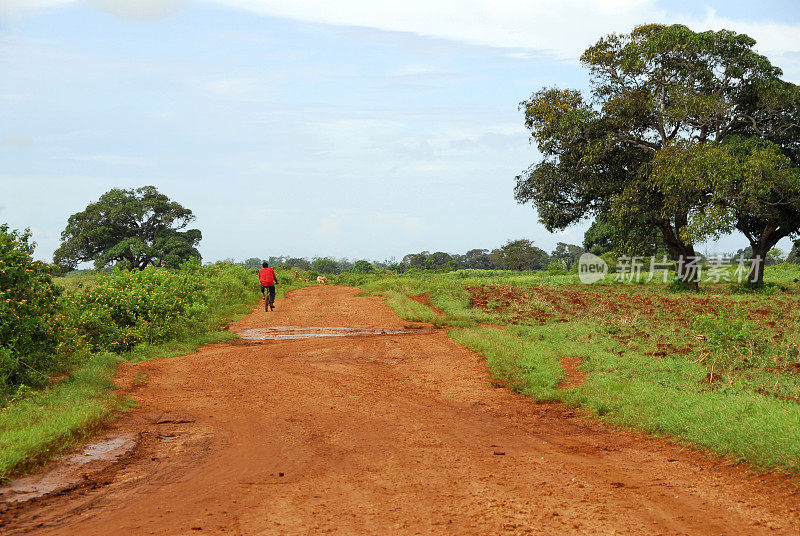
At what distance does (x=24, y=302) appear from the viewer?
873 cm

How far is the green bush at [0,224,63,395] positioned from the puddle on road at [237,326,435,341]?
5.85 meters

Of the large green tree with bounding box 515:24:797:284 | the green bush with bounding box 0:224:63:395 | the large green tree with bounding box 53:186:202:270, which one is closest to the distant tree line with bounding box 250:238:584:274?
the large green tree with bounding box 53:186:202:270

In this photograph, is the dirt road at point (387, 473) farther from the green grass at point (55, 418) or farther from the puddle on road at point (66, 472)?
the green grass at point (55, 418)

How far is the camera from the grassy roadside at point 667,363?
6543 mm

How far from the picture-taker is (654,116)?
2662 centimetres

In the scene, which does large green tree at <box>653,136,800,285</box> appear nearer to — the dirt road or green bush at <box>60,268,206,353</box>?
the dirt road

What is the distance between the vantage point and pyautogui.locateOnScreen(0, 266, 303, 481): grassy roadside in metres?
5.92

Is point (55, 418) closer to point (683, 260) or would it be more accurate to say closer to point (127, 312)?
point (127, 312)

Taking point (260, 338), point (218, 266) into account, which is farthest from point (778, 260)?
point (260, 338)

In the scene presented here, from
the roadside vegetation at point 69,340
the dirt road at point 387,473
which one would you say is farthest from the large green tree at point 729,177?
the roadside vegetation at point 69,340

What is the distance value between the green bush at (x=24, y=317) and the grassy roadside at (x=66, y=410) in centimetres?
39

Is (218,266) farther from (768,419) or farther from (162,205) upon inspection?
(768,419)

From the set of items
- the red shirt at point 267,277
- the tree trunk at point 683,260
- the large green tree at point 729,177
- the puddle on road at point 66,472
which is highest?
the large green tree at point 729,177

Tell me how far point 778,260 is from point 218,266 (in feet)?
182
